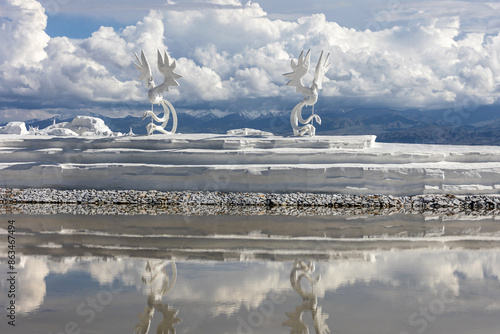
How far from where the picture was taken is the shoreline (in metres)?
16.0

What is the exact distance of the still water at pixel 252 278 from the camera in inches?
219

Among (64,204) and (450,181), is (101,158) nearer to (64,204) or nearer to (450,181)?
(64,204)

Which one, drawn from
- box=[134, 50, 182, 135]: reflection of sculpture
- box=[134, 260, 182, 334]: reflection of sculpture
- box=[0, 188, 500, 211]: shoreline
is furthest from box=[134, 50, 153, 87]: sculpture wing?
box=[134, 260, 182, 334]: reflection of sculpture

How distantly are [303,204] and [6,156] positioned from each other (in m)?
11.6

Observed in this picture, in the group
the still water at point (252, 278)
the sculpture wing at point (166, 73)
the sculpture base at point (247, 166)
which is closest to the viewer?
the still water at point (252, 278)

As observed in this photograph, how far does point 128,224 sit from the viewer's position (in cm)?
1223

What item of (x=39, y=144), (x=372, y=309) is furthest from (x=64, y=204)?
(x=372, y=309)

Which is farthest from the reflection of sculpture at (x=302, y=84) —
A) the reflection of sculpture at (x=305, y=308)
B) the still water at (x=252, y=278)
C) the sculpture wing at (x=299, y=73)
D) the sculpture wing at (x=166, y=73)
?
the reflection of sculpture at (x=305, y=308)

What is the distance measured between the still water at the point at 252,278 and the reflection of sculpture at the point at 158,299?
0.05ft

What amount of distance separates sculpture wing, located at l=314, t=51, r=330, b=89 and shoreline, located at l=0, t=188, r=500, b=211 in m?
5.23

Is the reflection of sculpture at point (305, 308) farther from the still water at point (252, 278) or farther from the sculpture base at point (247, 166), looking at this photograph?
the sculpture base at point (247, 166)

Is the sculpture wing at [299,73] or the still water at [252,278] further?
the sculpture wing at [299,73]

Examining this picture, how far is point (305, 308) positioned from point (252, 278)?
4.57 ft

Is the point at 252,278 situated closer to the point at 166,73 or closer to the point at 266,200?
the point at 266,200
